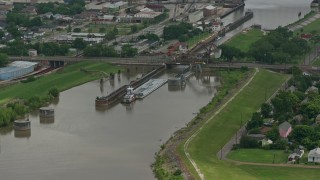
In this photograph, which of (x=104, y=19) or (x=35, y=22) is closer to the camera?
(x=35, y=22)

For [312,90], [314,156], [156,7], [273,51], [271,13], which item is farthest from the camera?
[271,13]

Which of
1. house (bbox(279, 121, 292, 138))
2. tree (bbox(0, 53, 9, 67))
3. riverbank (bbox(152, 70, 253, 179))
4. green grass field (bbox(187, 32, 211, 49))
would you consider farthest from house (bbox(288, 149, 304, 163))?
green grass field (bbox(187, 32, 211, 49))

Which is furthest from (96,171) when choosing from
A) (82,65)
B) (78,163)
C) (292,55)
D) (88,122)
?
(292,55)

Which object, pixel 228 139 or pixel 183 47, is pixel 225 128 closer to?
pixel 228 139

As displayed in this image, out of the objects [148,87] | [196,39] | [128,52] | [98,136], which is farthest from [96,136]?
[196,39]

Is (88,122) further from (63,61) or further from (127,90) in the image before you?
(63,61)
